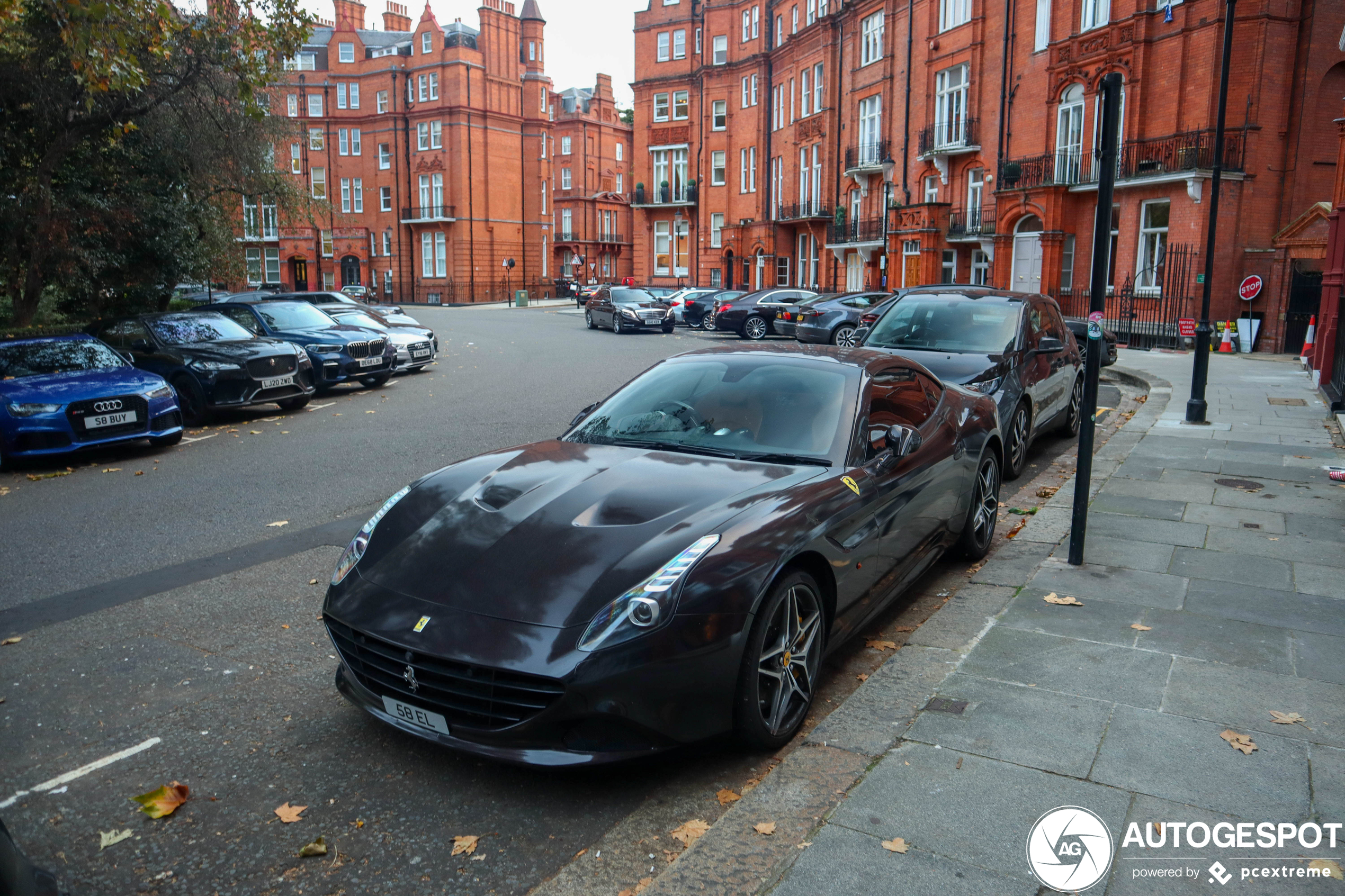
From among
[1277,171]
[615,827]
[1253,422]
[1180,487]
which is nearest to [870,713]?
[615,827]

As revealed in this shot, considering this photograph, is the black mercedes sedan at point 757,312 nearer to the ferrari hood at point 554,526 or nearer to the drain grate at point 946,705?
the ferrari hood at point 554,526

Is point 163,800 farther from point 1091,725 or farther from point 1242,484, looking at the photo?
point 1242,484

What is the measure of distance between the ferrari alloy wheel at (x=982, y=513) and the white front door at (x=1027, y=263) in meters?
25.0

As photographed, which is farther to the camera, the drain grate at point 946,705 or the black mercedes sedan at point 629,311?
the black mercedes sedan at point 629,311

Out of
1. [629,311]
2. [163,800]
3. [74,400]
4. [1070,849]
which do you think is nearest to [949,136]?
[629,311]

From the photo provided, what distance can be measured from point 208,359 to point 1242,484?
12.3 m

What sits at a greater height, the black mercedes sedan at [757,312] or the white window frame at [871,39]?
the white window frame at [871,39]

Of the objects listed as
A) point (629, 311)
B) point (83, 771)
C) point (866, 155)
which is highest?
point (866, 155)

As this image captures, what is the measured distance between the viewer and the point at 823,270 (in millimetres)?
46219

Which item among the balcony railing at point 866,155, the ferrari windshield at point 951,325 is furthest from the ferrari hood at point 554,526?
the balcony railing at point 866,155

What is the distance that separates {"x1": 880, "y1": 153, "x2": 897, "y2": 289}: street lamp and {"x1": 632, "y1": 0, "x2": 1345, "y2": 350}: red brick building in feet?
0.49

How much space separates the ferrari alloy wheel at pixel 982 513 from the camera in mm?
6023

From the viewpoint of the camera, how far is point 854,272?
42844mm
